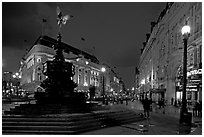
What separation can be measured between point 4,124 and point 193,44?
26.2 metres

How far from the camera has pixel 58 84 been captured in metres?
20.2

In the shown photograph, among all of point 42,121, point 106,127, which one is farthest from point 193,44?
point 42,121

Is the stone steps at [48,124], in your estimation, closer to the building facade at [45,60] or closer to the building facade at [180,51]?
the building facade at [180,51]

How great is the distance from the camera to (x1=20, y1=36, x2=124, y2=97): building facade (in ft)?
342

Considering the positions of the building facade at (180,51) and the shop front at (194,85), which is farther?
the building facade at (180,51)

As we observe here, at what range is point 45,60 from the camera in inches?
4154

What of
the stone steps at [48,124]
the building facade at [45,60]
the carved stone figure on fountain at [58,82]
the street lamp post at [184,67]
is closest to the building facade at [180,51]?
the street lamp post at [184,67]

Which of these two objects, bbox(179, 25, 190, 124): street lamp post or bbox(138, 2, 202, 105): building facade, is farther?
bbox(138, 2, 202, 105): building facade

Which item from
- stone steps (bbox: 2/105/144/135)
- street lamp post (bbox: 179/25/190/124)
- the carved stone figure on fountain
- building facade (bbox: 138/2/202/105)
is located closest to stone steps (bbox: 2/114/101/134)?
stone steps (bbox: 2/105/144/135)

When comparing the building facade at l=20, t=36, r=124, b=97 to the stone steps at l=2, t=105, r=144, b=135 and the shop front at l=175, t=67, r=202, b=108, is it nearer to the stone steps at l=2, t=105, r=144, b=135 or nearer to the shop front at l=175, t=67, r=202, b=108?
the shop front at l=175, t=67, r=202, b=108

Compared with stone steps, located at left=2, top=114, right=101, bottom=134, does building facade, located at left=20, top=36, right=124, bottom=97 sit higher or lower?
higher

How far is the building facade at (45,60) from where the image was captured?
342 ft

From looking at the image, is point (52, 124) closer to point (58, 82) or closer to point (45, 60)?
point (58, 82)

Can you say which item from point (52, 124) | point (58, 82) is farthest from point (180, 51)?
point (52, 124)
